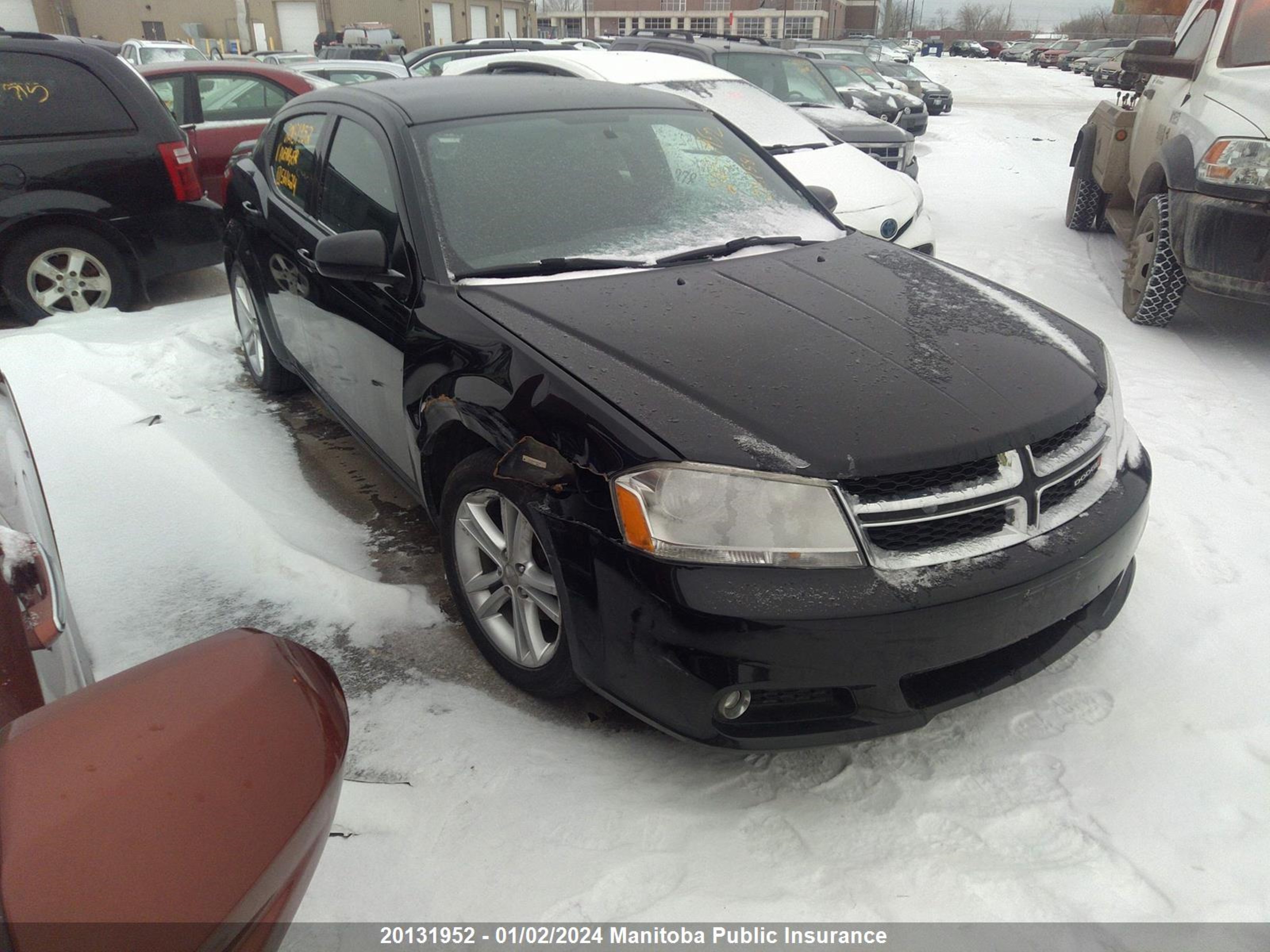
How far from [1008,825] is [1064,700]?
565 millimetres

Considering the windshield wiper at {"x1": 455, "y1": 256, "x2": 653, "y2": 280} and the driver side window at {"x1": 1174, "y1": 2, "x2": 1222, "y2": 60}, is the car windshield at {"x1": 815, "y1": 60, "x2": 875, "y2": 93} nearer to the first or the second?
the driver side window at {"x1": 1174, "y1": 2, "x2": 1222, "y2": 60}

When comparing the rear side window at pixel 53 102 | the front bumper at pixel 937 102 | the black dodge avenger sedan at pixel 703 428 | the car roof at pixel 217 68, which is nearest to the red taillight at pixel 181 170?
the rear side window at pixel 53 102

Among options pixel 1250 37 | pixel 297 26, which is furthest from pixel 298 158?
pixel 297 26

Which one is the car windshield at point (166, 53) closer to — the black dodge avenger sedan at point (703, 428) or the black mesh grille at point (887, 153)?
the black mesh grille at point (887, 153)

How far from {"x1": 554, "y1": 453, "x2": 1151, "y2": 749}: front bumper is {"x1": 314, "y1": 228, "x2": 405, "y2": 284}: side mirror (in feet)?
3.88

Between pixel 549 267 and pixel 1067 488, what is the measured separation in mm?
1628

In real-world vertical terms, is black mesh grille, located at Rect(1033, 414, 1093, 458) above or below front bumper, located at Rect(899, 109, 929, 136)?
above

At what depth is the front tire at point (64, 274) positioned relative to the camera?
5.64 m

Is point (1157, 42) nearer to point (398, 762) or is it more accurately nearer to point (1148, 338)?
point (1148, 338)

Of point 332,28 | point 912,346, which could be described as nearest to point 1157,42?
point 912,346

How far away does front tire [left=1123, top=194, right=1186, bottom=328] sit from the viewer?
17.7 ft

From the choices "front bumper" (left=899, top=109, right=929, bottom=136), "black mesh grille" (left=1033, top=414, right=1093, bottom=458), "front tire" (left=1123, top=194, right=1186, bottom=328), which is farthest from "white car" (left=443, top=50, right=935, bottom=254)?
"front bumper" (left=899, top=109, right=929, bottom=136)

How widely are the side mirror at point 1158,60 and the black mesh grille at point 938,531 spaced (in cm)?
488

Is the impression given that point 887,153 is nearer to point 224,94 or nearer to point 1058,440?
point 224,94
